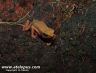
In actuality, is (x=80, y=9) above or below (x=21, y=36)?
above

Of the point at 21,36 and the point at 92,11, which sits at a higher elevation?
the point at 92,11

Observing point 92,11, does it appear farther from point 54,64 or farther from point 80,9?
point 54,64

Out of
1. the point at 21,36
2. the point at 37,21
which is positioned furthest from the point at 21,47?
the point at 37,21

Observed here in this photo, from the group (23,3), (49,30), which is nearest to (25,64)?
(49,30)

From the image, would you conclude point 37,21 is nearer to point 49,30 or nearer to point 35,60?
point 49,30

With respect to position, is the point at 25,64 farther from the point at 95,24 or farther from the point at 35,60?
the point at 95,24

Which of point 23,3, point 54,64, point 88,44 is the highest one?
point 23,3

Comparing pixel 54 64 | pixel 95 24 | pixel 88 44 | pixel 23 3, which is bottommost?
pixel 54 64
